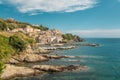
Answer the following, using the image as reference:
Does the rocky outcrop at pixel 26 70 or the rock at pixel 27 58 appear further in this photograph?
the rock at pixel 27 58

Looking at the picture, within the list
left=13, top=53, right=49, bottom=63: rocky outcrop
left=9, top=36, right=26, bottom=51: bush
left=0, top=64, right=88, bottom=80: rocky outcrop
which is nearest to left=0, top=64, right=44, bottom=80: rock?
left=0, top=64, right=88, bottom=80: rocky outcrop

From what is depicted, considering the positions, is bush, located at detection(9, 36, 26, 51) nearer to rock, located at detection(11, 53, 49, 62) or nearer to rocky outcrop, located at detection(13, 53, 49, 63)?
rock, located at detection(11, 53, 49, 62)

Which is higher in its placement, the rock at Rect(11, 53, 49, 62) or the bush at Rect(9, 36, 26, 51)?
the bush at Rect(9, 36, 26, 51)

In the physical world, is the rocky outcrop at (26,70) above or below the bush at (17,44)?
below

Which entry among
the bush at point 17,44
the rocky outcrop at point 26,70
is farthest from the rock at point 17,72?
the bush at point 17,44

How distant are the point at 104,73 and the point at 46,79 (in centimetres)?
2364

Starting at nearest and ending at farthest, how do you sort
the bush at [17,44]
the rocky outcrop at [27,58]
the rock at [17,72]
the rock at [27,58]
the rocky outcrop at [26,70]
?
the rock at [17,72] → the rocky outcrop at [26,70] → the rocky outcrop at [27,58] → the rock at [27,58] → the bush at [17,44]

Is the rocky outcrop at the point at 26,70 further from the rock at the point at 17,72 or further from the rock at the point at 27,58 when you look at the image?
the rock at the point at 27,58

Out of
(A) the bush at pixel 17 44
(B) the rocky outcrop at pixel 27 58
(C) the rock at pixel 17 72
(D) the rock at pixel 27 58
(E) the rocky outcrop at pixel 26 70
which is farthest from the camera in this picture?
(A) the bush at pixel 17 44

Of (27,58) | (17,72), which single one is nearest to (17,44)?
(27,58)

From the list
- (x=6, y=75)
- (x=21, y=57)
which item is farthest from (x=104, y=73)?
(x=21, y=57)

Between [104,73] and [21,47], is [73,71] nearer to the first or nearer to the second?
[104,73]

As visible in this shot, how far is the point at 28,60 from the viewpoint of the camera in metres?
105

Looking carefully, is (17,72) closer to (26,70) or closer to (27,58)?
(26,70)
